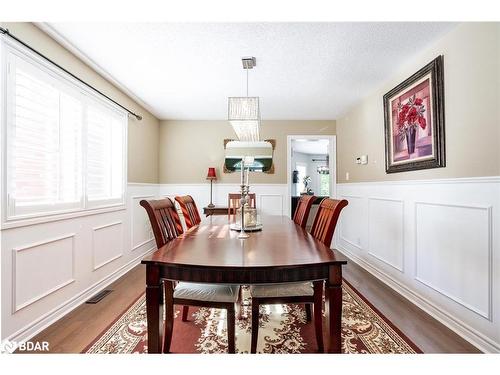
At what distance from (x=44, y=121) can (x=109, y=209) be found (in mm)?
1197

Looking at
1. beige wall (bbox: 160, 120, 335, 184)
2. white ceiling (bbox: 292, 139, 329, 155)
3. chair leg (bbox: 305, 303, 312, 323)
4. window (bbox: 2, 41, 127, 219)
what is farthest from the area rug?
white ceiling (bbox: 292, 139, 329, 155)

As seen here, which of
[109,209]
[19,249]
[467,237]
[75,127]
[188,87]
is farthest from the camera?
[188,87]

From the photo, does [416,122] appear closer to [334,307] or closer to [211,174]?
[334,307]

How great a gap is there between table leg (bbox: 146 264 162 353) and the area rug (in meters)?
0.48

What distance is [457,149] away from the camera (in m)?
1.96

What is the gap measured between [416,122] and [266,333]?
2313 millimetres

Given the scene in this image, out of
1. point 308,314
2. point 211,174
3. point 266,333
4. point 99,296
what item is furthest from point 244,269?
point 211,174

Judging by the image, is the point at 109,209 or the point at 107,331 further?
the point at 109,209

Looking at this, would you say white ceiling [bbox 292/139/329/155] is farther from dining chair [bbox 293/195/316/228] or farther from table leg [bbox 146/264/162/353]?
table leg [bbox 146/264/162/353]

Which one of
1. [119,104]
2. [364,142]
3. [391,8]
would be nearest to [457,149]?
[391,8]

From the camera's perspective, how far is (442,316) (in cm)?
204

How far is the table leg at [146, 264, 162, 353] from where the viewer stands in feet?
3.96

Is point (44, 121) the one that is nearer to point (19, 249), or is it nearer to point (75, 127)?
point (75, 127)

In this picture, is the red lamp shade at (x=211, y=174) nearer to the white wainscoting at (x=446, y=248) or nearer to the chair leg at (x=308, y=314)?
the white wainscoting at (x=446, y=248)
